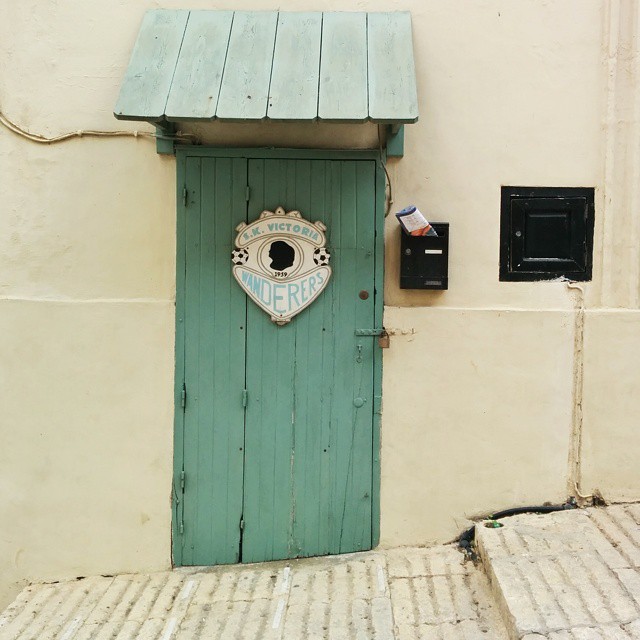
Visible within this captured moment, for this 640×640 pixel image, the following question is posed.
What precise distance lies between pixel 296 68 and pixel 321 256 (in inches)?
41.0

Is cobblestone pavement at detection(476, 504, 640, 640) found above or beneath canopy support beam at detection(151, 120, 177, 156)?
beneath

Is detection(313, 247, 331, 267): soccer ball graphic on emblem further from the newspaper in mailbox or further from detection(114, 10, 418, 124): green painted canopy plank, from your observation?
detection(114, 10, 418, 124): green painted canopy plank

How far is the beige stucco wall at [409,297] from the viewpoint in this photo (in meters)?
3.53

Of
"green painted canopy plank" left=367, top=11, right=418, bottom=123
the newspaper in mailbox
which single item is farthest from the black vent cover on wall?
"green painted canopy plank" left=367, top=11, right=418, bottom=123

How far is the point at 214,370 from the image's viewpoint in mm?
3574

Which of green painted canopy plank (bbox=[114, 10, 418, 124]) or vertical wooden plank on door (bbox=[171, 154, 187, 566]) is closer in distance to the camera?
green painted canopy plank (bbox=[114, 10, 418, 124])

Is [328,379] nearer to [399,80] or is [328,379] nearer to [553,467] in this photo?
[553,467]

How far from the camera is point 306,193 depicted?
3527 millimetres

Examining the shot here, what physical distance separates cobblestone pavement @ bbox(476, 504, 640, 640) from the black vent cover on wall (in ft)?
4.84

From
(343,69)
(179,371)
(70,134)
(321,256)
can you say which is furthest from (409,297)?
(70,134)

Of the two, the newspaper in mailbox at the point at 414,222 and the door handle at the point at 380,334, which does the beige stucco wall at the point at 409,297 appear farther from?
the newspaper in mailbox at the point at 414,222

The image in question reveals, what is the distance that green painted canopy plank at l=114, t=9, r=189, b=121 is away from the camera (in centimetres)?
289

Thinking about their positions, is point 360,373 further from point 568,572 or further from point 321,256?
point 568,572

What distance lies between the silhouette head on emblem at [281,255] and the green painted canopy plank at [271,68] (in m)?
0.86
